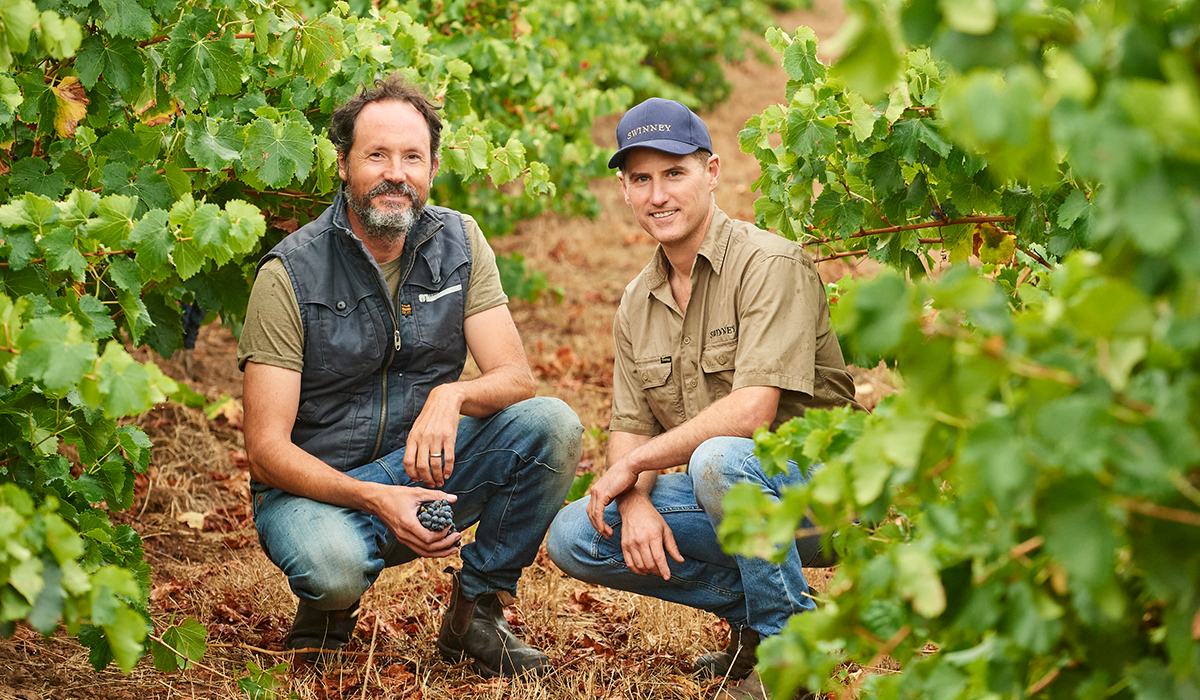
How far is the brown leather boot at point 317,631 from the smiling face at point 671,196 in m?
1.46

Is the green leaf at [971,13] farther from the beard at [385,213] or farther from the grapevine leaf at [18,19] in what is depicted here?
the beard at [385,213]

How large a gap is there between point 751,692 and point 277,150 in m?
1.95

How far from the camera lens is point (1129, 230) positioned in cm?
97

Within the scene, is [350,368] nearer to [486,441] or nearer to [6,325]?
[486,441]

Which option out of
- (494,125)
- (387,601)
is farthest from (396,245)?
(494,125)

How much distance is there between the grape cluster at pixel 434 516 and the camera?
2766 millimetres

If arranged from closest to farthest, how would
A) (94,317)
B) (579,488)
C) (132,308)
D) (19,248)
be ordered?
(19,248) → (94,317) → (132,308) → (579,488)

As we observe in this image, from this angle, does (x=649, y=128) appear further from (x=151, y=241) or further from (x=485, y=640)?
(x=485, y=640)

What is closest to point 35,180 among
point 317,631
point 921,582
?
point 317,631

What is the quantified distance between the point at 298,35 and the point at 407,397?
1119 millimetres

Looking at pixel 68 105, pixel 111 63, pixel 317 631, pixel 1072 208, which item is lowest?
pixel 317 631

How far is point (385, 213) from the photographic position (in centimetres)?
309

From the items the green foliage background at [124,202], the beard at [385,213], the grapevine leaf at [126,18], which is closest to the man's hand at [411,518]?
the green foliage background at [124,202]

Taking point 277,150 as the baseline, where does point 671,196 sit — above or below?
below
